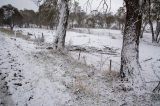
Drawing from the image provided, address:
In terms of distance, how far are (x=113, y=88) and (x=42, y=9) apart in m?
10.8

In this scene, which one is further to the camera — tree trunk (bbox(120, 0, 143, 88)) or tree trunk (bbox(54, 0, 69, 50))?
tree trunk (bbox(54, 0, 69, 50))

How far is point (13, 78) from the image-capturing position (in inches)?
309

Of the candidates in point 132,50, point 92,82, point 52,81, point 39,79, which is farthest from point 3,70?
point 132,50

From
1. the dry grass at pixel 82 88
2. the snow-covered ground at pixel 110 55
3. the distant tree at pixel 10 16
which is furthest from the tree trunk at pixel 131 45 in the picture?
the distant tree at pixel 10 16

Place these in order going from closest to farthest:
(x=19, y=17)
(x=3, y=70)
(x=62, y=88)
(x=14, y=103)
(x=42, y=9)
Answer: (x=14, y=103) → (x=62, y=88) → (x=3, y=70) → (x=42, y=9) → (x=19, y=17)

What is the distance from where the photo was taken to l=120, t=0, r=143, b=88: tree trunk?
7.57 m

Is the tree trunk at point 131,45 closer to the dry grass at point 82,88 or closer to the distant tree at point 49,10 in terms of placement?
the dry grass at point 82,88

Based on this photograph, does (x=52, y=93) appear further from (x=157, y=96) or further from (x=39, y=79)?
(x=157, y=96)

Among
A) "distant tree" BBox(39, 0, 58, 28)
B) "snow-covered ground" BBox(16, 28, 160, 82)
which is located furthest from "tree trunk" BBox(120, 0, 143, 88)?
"distant tree" BBox(39, 0, 58, 28)

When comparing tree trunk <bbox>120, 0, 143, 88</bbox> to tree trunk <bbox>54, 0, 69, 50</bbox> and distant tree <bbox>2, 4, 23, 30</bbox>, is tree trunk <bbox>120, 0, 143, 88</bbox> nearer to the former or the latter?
tree trunk <bbox>54, 0, 69, 50</bbox>

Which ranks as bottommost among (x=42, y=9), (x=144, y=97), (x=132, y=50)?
(x=144, y=97)

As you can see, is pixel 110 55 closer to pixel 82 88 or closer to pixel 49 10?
pixel 49 10

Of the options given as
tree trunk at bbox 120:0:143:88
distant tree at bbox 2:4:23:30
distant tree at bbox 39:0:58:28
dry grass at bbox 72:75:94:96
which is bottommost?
dry grass at bbox 72:75:94:96

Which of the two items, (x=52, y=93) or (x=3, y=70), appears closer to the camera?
(x=52, y=93)
